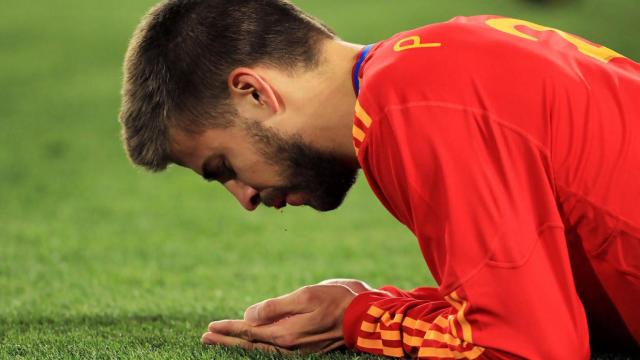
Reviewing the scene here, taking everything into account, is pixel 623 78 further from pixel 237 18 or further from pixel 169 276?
pixel 169 276

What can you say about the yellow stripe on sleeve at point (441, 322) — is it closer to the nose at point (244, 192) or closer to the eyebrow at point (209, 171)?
the nose at point (244, 192)

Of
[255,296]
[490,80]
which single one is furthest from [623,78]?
[255,296]

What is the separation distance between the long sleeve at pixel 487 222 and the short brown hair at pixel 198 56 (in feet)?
1.40

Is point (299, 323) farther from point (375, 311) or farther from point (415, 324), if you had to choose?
A: point (415, 324)

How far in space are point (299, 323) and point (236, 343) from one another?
0.23 metres

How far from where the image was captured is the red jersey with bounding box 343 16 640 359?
2.46 m

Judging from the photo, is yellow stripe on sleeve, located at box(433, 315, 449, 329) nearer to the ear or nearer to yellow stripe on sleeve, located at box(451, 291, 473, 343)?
yellow stripe on sleeve, located at box(451, 291, 473, 343)

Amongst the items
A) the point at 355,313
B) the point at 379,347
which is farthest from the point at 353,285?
the point at 379,347

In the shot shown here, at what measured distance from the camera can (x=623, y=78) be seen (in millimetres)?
2783

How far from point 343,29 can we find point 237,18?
12.9 metres

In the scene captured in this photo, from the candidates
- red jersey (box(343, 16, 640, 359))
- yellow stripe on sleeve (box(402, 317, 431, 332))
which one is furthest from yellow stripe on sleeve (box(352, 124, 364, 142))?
yellow stripe on sleeve (box(402, 317, 431, 332))

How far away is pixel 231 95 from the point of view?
115 inches

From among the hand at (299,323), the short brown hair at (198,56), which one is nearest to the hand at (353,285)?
the hand at (299,323)

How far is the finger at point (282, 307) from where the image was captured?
3.29 meters
